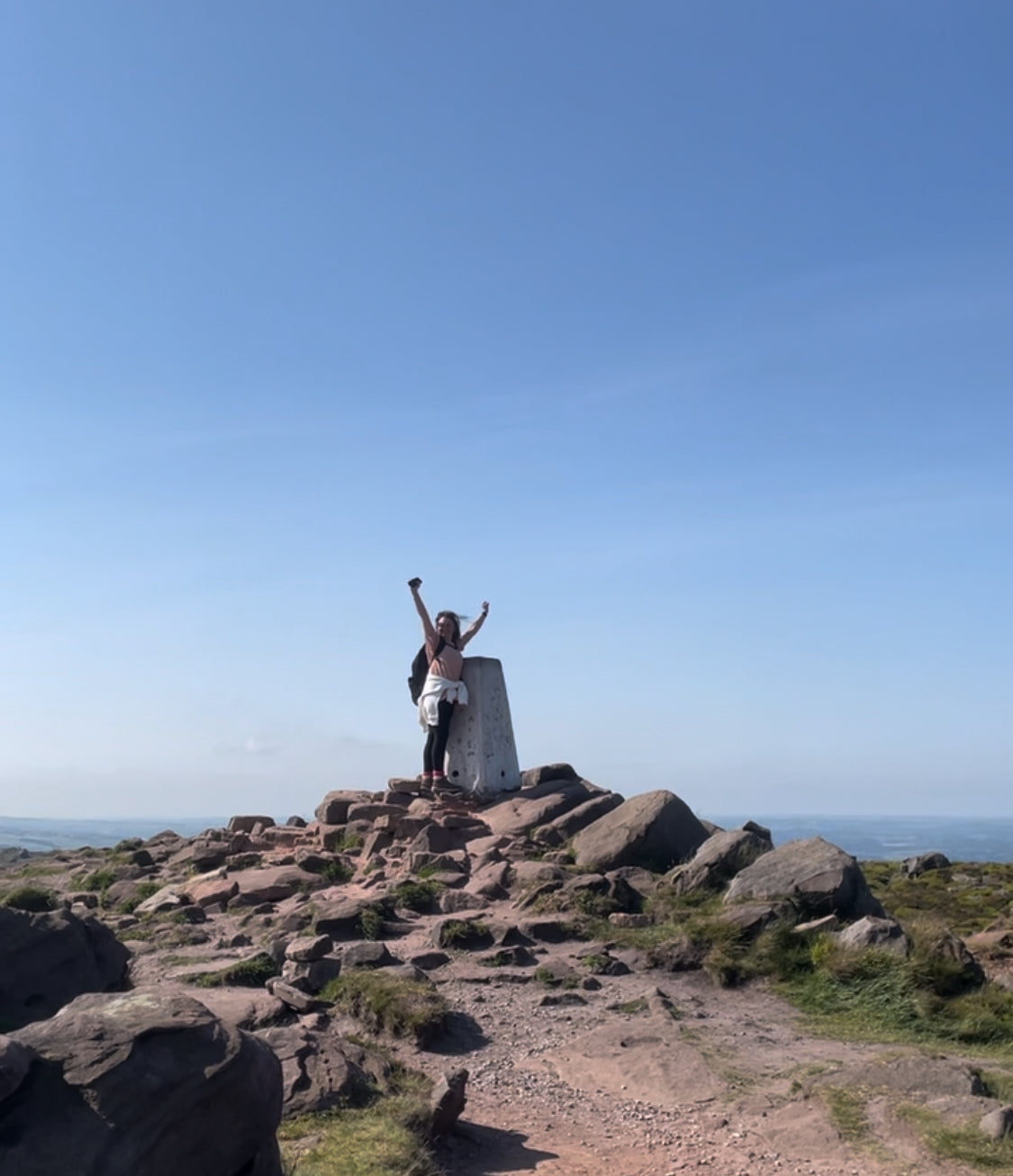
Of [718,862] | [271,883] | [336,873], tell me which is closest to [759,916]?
[718,862]

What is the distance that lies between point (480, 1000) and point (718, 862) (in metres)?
4.17

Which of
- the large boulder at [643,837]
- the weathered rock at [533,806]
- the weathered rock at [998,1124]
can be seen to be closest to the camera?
the weathered rock at [998,1124]

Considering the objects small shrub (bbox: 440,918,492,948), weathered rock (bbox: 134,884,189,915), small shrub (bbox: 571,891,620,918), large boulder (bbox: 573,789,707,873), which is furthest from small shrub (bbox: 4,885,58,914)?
large boulder (bbox: 573,789,707,873)

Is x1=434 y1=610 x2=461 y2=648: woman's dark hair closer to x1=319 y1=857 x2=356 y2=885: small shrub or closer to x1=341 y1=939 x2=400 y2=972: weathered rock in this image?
x1=319 y1=857 x2=356 y2=885: small shrub

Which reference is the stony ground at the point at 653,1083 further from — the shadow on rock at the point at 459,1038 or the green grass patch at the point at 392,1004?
the green grass patch at the point at 392,1004

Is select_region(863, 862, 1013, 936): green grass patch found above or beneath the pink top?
beneath

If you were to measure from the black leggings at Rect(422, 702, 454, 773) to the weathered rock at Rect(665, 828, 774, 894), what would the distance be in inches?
195

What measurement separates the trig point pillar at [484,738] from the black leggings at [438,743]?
0.48 ft

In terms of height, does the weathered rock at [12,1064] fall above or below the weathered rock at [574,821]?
below

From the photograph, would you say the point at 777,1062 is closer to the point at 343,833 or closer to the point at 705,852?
the point at 705,852

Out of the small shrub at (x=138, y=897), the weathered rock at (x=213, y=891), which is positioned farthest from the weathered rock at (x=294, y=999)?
the small shrub at (x=138, y=897)

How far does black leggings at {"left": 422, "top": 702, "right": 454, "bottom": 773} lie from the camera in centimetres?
1770

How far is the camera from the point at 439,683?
1761 centimetres

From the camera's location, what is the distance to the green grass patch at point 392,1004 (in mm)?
8883
